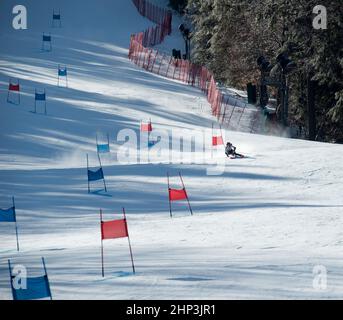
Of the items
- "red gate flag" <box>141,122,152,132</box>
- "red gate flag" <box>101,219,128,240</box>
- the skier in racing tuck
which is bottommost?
"red gate flag" <box>101,219,128,240</box>

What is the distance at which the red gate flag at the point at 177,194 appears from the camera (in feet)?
71.1

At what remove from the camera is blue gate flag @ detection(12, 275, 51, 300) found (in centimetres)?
1316

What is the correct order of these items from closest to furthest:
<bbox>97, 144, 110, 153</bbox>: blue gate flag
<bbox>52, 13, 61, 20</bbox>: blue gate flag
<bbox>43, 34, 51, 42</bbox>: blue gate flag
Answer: <bbox>97, 144, 110, 153</bbox>: blue gate flag, <bbox>43, 34, 51, 42</bbox>: blue gate flag, <bbox>52, 13, 61, 20</bbox>: blue gate flag

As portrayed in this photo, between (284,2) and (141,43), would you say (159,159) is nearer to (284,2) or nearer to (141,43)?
(284,2)

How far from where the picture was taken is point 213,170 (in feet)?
88.0

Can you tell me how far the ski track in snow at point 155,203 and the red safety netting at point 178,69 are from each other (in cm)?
83

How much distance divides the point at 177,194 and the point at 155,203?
5.17 feet

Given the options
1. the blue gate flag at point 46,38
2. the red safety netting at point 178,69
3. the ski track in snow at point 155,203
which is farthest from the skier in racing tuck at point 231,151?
the blue gate flag at point 46,38

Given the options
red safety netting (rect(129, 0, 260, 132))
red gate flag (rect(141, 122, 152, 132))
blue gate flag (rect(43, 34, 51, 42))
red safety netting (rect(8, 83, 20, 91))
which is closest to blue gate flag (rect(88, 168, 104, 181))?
red gate flag (rect(141, 122, 152, 132))

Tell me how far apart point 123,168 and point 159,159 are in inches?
92.4

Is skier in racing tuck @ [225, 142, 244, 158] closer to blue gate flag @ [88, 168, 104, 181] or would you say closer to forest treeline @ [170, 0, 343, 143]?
blue gate flag @ [88, 168, 104, 181]

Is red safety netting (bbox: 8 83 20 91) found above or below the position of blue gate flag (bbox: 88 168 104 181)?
above

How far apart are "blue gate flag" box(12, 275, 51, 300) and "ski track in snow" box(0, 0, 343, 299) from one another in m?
0.73

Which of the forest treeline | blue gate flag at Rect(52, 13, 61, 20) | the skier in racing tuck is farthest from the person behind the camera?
blue gate flag at Rect(52, 13, 61, 20)
